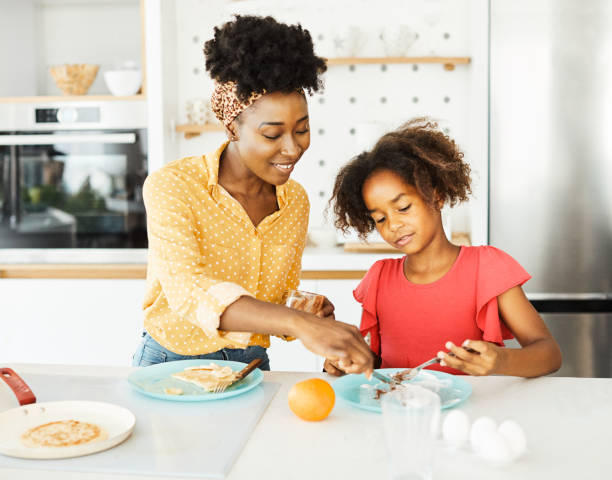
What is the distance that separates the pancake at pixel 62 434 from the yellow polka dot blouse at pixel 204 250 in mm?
287

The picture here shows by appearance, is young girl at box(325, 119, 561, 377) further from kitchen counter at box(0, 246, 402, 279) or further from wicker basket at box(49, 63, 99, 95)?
wicker basket at box(49, 63, 99, 95)

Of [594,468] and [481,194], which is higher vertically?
[481,194]

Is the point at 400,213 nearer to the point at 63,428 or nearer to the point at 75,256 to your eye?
the point at 63,428

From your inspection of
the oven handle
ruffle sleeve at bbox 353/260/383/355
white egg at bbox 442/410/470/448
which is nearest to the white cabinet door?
the oven handle

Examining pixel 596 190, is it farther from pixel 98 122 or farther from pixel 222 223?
pixel 98 122

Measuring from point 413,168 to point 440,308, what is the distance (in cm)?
34

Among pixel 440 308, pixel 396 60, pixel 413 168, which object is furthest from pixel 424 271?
pixel 396 60

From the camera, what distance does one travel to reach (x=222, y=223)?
1.58m

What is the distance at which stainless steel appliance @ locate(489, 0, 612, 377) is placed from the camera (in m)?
2.76

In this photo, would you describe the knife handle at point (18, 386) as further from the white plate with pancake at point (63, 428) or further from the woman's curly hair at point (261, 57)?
the woman's curly hair at point (261, 57)

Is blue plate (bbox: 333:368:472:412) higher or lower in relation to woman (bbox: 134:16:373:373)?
lower

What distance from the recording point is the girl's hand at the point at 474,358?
1194 mm

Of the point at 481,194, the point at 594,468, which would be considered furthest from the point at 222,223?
the point at 481,194

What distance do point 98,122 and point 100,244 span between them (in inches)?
21.1
